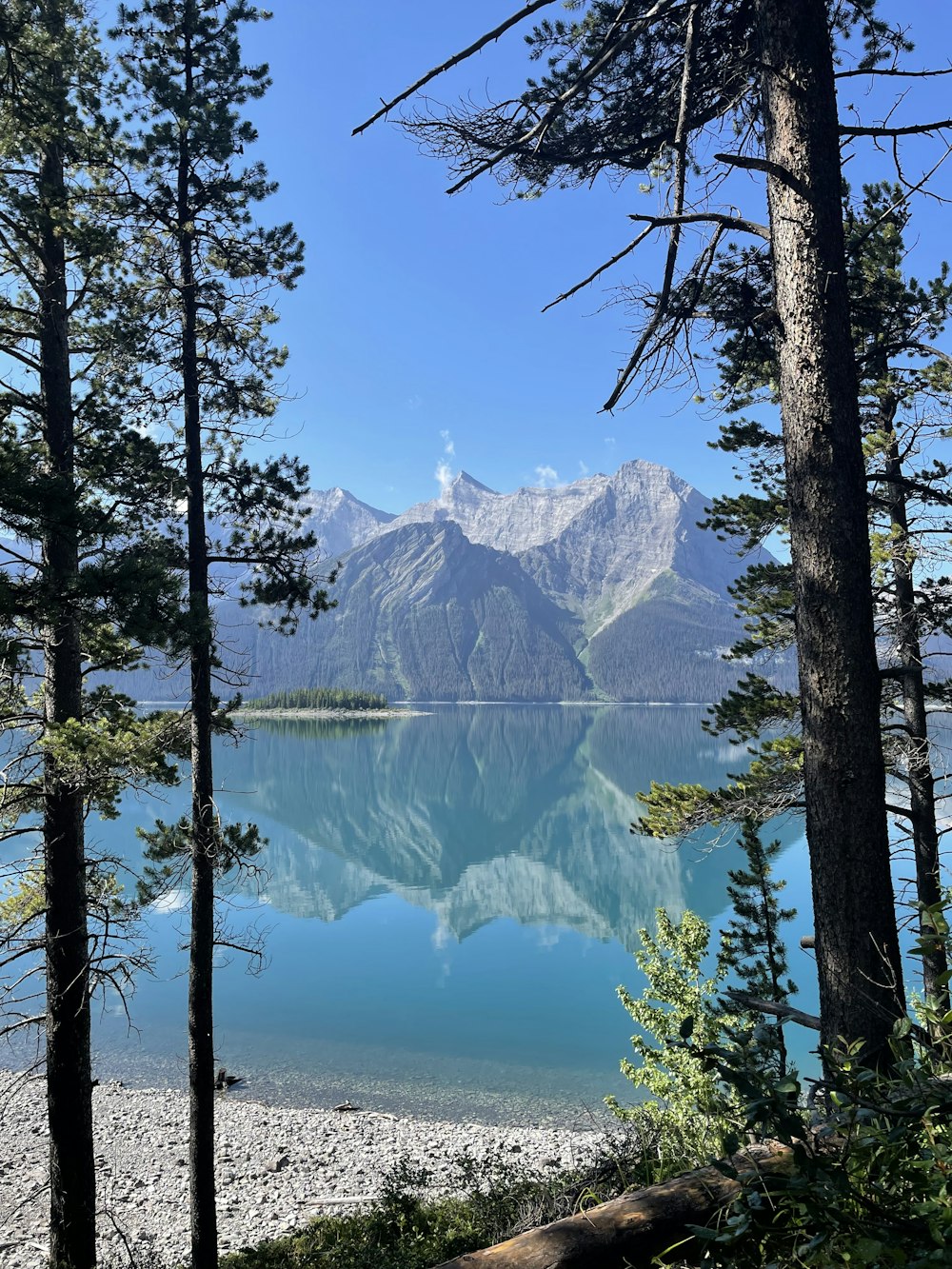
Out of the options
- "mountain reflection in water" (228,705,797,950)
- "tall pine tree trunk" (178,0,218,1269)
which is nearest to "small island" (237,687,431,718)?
"mountain reflection in water" (228,705,797,950)

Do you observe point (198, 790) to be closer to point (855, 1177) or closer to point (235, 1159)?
point (855, 1177)

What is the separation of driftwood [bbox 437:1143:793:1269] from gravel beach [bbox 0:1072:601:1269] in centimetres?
959

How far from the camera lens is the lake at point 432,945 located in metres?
19.8

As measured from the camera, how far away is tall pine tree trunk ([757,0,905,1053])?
3.21m

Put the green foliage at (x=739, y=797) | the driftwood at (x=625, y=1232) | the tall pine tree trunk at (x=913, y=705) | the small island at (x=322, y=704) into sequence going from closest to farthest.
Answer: the driftwood at (x=625, y=1232)
the tall pine tree trunk at (x=913, y=705)
the green foliage at (x=739, y=797)
the small island at (x=322, y=704)

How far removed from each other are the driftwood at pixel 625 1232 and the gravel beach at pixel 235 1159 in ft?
31.5

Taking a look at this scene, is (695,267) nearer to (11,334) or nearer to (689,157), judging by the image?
(689,157)

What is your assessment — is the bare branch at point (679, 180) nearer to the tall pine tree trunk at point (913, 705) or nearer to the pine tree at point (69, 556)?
the pine tree at point (69, 556)

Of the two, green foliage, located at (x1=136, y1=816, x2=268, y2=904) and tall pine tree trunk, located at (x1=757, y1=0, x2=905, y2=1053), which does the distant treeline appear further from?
tall pine tree trunk, located at (x1=757, y1=0, x2=905, y2=1053)

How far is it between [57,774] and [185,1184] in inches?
417

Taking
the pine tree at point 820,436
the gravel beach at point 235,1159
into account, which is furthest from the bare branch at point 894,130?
the gravel beach at point 235,1159

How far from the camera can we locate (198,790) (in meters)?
8.28

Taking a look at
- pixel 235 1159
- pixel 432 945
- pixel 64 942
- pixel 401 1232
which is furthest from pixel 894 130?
pixel 432 945

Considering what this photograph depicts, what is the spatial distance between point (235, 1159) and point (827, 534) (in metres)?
16.4
